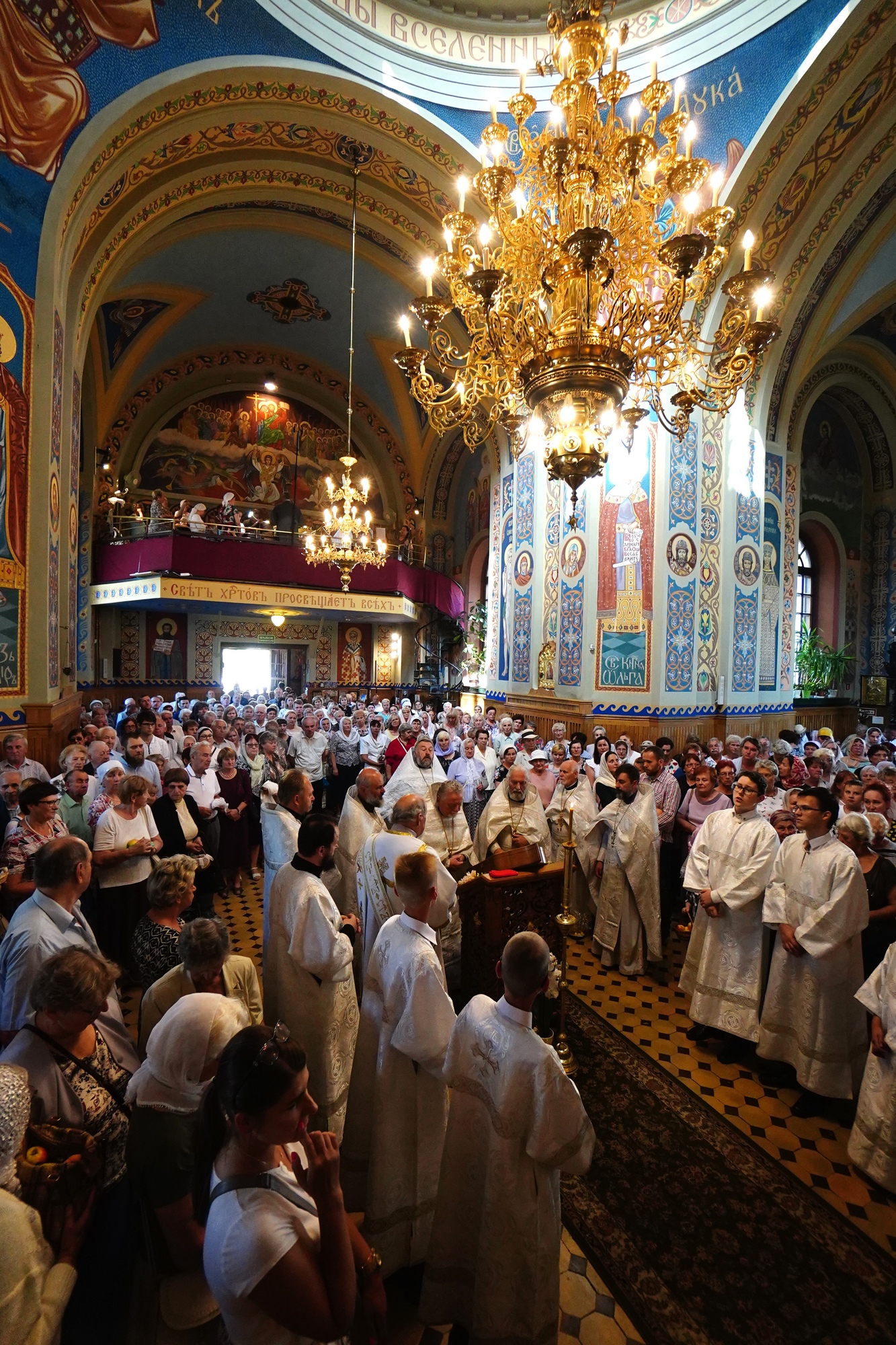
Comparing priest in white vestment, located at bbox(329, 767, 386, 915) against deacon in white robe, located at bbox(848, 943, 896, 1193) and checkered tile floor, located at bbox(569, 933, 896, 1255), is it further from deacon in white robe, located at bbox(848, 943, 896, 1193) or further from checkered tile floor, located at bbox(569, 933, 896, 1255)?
deacon in white robe, located at bbox(848, 943, 896, 1193)

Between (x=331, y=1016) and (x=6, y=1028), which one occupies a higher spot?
(x=6, y=1028)

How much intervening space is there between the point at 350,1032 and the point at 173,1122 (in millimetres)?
1536

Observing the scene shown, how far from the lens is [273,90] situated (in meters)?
7.80

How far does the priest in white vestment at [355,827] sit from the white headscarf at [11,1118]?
2.53 metres

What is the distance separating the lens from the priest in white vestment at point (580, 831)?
523 centimetres

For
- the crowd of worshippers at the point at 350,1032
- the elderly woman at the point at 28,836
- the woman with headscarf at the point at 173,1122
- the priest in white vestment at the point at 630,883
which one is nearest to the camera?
the crowd of worshippers at the point at 350,1032

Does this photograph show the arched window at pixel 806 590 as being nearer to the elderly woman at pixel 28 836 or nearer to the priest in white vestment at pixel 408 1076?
the priest in white vestment at pixel 408 1076

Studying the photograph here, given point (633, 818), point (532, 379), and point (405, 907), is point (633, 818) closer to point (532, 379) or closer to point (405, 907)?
point (405, 907)

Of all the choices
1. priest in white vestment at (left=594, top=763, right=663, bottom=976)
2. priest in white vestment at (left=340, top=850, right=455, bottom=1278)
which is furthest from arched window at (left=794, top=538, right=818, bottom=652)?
priest in white vestment at (left=340, top=850, right=455, bottom=1278)

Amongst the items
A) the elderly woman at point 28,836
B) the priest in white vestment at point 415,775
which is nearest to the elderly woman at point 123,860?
the elderly woman at point 28,836

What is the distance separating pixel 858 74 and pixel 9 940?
38.3ft

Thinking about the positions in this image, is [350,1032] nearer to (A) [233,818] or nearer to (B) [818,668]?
(A) [233,818]

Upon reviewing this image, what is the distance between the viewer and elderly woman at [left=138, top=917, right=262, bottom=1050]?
6.57 feet

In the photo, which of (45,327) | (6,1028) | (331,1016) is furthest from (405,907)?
(45,327)
